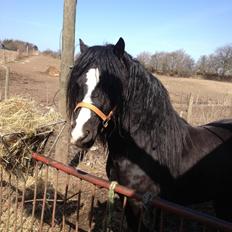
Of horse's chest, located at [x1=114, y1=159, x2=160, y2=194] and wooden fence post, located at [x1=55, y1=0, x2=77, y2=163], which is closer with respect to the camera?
horse's chest, located at [x1=114, y1=159, x2=160, y2=194]

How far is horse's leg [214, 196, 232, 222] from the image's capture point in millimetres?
3475

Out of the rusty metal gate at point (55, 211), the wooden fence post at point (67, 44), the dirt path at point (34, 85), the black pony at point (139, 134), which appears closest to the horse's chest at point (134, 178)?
the black pony at point (139, 134)

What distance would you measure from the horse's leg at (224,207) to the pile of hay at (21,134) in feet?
6.15

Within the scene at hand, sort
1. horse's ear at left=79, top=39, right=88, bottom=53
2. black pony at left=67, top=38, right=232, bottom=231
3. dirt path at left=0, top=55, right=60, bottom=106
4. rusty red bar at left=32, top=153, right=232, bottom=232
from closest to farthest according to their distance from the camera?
rusty red bar at left=32, top=153, right=232, bottom=232
black pony at left=67, top=38, right=232, bottom=231
horse's ear at left=79, top=39, right=88, bottom=53
dirt path at left=0, top=55, right=60, bottom=106

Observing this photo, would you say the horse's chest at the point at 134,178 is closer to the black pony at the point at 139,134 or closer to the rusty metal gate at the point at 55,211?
the black pony at the point at 139,134

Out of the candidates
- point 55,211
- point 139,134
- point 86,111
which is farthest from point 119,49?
point 55,211

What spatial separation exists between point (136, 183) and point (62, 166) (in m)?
0.70

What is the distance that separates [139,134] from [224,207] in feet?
4.67

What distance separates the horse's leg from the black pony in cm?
17

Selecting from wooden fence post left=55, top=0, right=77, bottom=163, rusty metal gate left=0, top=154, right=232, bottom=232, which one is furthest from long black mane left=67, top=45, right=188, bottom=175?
wooden fence post left=55, top=0, right=77, bottom=163

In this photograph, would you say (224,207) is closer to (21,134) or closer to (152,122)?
(152,122)

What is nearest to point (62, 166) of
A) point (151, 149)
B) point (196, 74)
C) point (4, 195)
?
point (151, 149)

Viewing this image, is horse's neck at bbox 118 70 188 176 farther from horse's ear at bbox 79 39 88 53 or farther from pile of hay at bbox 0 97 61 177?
pile of hay at bbox 0 97 61 177

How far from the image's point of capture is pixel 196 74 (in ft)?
160
